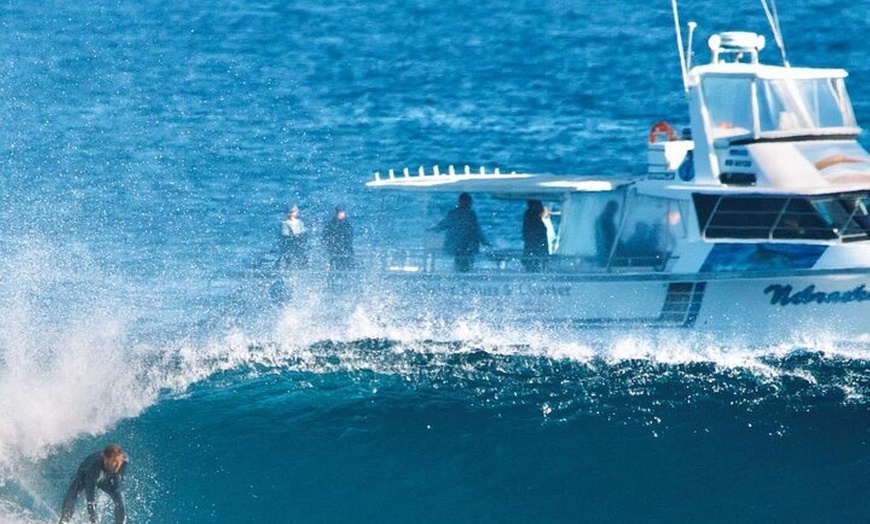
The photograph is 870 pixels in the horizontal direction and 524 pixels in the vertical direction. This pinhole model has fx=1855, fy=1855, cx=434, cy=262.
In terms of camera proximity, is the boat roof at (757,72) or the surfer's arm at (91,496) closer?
the surfer's arm at (91,496)

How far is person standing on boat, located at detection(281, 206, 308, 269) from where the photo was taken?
32.7 meters

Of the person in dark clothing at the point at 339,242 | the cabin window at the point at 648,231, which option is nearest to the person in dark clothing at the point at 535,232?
the cabin window at the point at 648,231

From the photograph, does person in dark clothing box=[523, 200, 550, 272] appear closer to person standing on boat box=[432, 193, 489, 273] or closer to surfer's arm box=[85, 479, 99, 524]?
person standing on boat box=[432, 193, 489, 273]

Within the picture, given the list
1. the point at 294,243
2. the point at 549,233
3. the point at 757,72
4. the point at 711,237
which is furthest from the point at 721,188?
the point at 294,243

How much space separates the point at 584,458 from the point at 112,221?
61.9 ft

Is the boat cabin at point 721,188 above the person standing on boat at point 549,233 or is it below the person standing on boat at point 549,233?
above

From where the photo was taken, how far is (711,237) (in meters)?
29.9

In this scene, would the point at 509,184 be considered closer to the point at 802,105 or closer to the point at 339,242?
the point at 339,242

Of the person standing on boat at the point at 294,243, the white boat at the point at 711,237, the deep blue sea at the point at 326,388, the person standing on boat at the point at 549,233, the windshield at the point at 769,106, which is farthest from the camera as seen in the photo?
the person standing on boat at the point at 294,243

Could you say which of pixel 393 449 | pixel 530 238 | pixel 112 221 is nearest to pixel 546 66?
pixel 112 221

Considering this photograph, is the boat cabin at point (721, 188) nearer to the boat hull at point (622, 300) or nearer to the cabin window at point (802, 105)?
the cabin window at point (802, 105)

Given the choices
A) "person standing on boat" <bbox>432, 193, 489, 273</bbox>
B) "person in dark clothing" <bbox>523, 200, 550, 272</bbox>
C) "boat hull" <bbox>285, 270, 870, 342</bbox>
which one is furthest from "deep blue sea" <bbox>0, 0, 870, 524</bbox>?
"person in dark clothing" <bbox>523, 200, 550, 272</bbox>

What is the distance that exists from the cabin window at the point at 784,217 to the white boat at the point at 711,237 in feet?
0.07

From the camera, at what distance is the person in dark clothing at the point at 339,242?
32.3 m
